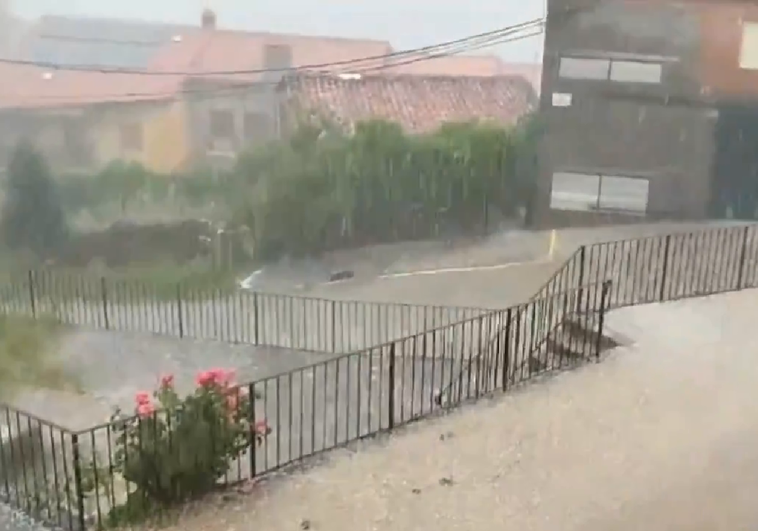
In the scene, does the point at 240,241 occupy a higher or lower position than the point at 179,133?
lower

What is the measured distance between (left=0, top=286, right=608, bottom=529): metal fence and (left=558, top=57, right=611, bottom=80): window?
12.3 feet

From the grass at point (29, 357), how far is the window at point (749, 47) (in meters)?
7.12

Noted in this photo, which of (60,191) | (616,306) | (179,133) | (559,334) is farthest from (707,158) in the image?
(60,191)

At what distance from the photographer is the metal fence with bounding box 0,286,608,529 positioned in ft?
14.4

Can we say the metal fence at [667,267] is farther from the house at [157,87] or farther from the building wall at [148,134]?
the building wall at [148,134]

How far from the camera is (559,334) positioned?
20.6 ft

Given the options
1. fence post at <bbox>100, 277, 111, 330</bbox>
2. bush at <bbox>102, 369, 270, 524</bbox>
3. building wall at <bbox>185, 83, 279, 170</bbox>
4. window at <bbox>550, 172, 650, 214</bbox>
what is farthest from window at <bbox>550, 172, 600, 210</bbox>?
bush at <bbox>102, 369, 270, 524</bbox>

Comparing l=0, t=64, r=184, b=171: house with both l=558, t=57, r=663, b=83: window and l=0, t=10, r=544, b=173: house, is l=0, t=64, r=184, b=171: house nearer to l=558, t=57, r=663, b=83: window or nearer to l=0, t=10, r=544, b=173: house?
l=0, t=10, r=544, b=173: house

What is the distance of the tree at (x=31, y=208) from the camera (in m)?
10.8

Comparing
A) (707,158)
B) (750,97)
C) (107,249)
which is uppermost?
(750,97)

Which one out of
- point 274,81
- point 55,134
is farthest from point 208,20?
point 55,134

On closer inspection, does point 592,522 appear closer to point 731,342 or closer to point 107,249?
point 731,342

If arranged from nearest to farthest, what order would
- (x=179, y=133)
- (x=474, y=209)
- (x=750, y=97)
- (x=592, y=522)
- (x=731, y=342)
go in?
(x=592, y=522)
(x=731, y=342)
(x=750, y=97)
(x=474, y=209)
(x=179, y=133)

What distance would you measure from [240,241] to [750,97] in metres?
5.67
